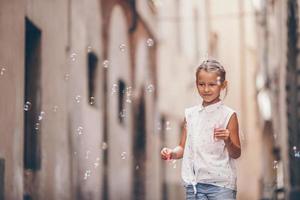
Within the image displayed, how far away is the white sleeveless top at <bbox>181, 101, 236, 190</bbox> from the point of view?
11.8 ft

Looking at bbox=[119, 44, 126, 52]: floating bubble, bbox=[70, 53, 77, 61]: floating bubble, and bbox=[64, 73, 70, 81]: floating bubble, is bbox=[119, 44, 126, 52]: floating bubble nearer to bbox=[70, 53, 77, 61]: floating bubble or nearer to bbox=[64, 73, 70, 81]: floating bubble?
bbox=[70, 53, 77, 61]: floating bubble

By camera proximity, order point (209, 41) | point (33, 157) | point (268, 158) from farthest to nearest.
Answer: point (268, 158) < point (209, 41) < point (33, 157)

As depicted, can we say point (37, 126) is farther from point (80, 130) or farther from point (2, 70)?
point (80, 130)

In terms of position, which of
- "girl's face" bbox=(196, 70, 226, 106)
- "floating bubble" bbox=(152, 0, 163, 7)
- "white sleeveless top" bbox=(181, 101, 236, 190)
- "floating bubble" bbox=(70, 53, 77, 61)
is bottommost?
"white sleeveless top" bbox=(181, 101, 236, 190)

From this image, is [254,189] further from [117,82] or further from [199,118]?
[199,118]

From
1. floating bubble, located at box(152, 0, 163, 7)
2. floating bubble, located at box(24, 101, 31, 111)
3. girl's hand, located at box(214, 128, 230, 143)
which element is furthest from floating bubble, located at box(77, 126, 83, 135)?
girl's hand, located at box(214, 128, 230, 143)

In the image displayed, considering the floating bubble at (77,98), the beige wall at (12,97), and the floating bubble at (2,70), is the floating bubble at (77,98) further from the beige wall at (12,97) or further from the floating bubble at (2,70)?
the floating bubble at (2,70)

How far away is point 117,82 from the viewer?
8992 millimetres

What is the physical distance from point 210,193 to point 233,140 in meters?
0.23

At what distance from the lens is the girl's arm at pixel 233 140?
3.59m

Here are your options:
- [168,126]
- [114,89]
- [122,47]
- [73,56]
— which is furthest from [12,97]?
[168,126]

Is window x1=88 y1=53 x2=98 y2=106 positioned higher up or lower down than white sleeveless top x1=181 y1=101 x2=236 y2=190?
higher up

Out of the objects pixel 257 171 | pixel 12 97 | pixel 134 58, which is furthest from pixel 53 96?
pixel 257 171

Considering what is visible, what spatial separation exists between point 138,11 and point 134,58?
489 millimetres
